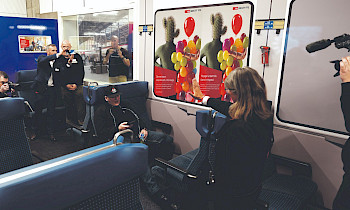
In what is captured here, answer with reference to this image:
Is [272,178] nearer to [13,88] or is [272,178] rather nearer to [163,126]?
[163,126]

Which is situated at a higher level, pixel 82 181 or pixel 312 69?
pixel 312 69

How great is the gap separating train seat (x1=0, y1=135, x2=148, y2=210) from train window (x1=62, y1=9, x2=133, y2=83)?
287 centimetres

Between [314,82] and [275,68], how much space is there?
1.21 feet

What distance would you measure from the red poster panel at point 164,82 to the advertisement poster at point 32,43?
3263 millimetres

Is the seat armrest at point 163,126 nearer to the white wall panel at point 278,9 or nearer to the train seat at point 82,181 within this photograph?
the white wall panel at point 278,9

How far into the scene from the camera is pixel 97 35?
470 cm

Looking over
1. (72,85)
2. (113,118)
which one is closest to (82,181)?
(113,118)

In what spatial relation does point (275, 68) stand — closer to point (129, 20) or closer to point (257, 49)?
point (257, 49)

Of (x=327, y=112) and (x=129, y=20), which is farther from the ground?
(x=129, y=20)

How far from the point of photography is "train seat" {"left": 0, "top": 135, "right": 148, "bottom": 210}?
1073mm

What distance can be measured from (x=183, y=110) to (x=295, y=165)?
1.46 meters

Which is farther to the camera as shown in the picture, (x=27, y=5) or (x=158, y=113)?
(x=27, y=5)

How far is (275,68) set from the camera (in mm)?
2588

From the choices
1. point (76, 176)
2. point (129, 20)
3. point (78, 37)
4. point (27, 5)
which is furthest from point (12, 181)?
point (27, 5)
